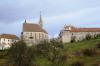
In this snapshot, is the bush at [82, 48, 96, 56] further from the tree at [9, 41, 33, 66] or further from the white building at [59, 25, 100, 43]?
the white building at [59, 25, 100, 43]

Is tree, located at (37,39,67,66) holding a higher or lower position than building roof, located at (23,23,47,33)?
lower

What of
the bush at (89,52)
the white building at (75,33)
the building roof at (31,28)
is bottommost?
the bush at (89,52)

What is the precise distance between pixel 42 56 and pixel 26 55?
15363 mm

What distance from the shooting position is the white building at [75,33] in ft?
370

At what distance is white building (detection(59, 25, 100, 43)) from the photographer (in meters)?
113

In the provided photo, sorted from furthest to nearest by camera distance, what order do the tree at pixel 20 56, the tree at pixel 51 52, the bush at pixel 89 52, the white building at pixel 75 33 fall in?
the white building at pixel 75 33
the bush at pixel 89 52
the tree at pixel 51 52
the tree at pixel 20 56

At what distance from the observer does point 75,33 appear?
11488 cm

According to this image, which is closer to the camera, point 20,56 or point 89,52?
point 20,56

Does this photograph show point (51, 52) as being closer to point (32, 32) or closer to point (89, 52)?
point (89, 52)

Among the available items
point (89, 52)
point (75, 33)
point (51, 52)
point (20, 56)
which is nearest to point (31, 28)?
point (75, 33)

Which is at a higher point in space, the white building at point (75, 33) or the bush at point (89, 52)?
the white building at point (75, 33)

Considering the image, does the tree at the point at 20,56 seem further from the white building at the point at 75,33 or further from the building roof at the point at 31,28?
the building roof at the point at 31,28

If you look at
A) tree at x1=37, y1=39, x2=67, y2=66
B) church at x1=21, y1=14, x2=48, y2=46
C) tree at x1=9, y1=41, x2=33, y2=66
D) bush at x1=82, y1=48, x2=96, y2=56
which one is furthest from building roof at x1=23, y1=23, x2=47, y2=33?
tree at x1=9, y1=41, x2=33, y2=66

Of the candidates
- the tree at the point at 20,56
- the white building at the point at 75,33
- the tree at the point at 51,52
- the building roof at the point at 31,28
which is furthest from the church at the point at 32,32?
the tree at the point at 20,56
